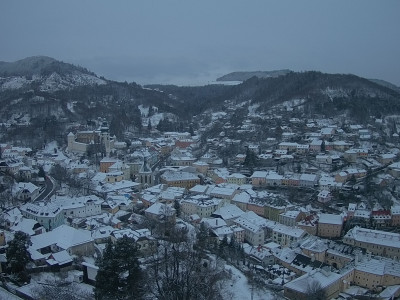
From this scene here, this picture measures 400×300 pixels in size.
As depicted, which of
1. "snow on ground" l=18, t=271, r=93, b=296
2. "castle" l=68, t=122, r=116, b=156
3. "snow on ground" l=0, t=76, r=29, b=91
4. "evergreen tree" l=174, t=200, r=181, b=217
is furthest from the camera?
"snow on ground" l=0, t=76, r=29, b=91

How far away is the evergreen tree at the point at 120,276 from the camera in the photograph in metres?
10.9

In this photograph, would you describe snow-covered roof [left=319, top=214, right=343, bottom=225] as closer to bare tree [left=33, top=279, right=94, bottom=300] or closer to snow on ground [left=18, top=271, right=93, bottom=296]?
A: snow on ground [left=18, top=271, right=93, bottom=296]

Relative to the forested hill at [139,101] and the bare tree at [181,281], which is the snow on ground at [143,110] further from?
the bare tree at [181,281]

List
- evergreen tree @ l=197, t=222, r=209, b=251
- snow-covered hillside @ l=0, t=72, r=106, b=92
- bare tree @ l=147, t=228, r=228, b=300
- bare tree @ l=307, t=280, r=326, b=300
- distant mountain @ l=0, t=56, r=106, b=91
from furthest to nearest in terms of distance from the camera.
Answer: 1. distant mountain @ l=0, t=56, r=106, b=91
2. snow-covered hillside @ l=0, t=72, r=106, b=92
3. evergreen tree @ l=197, t=222, r=209, b=251
4. bare tree @ l=307, t=280, r=326, b=300
5. bare tree @ l=147, t=228, r=228, b=300

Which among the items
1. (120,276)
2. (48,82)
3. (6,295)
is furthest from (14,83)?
(120,276)

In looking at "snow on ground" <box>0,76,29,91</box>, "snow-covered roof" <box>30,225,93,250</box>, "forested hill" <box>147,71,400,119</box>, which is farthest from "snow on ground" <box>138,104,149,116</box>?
"snow-covered roof" <box>30,225,93,250</box>

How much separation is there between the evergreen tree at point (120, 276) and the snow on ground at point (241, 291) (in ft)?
14.9

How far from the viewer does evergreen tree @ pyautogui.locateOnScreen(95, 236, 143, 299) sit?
10852 mm

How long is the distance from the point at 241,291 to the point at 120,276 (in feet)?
19.3

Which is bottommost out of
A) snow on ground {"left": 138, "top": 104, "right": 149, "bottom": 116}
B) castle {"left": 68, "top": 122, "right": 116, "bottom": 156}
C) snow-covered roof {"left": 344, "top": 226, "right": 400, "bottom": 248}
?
snow-covered roof {"left": 344, "top": 226, "right": 400, "bottom": 248}

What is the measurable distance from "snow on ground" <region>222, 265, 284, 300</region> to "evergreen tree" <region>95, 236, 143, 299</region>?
4533 millimetres

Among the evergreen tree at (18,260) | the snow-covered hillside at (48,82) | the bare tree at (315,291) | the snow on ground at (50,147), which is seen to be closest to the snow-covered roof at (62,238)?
the evergreen tree at (18,260)

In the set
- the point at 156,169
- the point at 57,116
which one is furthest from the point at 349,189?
the point at 57,116

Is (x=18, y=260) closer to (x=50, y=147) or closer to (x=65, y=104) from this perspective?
(x=50, y=147)
